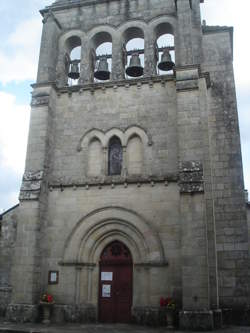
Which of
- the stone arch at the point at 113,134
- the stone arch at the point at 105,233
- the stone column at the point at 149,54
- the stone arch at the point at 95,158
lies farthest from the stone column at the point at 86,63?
the stone arch at the point at 105,233

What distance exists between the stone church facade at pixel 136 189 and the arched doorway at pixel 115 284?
34 millimetres

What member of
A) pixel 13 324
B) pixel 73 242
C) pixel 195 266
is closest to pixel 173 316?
pixel 195 266

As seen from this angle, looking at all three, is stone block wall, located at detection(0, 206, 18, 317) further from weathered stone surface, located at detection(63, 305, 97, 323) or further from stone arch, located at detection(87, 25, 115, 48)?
stone arch, located at detection(87, 25, 115, 48)

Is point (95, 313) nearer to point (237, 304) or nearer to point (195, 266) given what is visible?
point (195, 266)

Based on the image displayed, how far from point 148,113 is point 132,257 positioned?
16.9 feet

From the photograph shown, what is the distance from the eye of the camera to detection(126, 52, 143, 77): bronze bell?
1464 centimetres

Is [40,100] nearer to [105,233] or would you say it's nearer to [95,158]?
[95,158]

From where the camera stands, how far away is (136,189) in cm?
1288

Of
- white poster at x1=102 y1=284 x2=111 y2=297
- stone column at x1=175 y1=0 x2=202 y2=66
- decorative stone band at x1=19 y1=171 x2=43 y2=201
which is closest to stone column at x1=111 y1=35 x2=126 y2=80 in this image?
stone column at x1=175 y1=0 x2=202 y2=66

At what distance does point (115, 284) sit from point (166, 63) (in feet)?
27.6

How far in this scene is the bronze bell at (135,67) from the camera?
48.0 ft

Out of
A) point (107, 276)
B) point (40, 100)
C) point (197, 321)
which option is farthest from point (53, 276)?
point (40, 100)

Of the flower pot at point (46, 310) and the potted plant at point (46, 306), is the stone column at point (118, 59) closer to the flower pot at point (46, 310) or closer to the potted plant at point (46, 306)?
the potted plant at point (46, 306)

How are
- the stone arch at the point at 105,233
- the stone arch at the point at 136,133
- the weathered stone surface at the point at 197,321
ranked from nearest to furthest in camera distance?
the weathered stone surface at the point at 197,321
the stone arch at the point at 105,233
the stone arch at the point at 136,133
